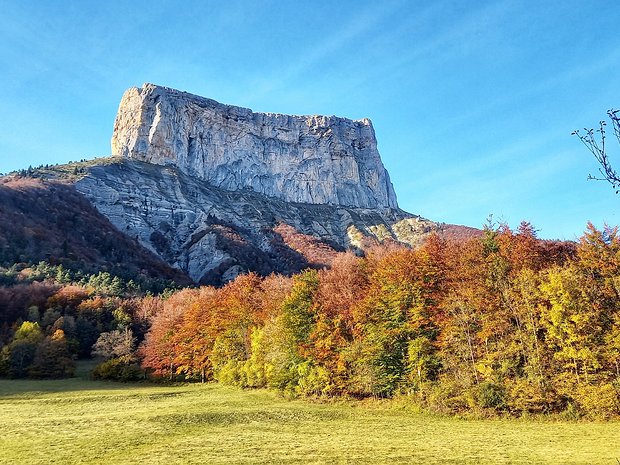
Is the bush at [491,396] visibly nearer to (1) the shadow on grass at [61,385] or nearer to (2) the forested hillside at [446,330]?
(2) the forested hillside at [446,330]

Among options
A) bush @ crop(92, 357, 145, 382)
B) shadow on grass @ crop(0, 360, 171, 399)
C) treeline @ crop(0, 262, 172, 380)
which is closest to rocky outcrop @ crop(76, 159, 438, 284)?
treeline @ crop(0, 262, 172, 380)

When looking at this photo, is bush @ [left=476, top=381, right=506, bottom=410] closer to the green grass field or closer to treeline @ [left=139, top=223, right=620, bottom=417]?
treeline @ [left=139, top=223, right=620, bottom=417]

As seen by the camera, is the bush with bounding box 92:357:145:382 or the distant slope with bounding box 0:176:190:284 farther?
the distant slope with bounding box 0:176:190:284

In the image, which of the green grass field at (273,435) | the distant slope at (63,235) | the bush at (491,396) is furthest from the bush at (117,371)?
the distant slope at (63,235)

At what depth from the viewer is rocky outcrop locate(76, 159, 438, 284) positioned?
146250 millimetres

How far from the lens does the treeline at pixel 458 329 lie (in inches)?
1091

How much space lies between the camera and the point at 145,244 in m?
146

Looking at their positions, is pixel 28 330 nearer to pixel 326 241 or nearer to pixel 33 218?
pixel 33 218

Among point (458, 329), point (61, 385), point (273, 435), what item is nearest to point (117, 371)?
point (61, 385)

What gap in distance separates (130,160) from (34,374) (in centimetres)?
15471

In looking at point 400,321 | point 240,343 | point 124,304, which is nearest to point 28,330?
point 124,304

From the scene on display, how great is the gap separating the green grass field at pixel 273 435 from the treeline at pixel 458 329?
2117mm

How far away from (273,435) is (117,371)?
128ft

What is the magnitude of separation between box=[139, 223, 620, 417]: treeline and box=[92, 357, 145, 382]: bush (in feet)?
45.5
